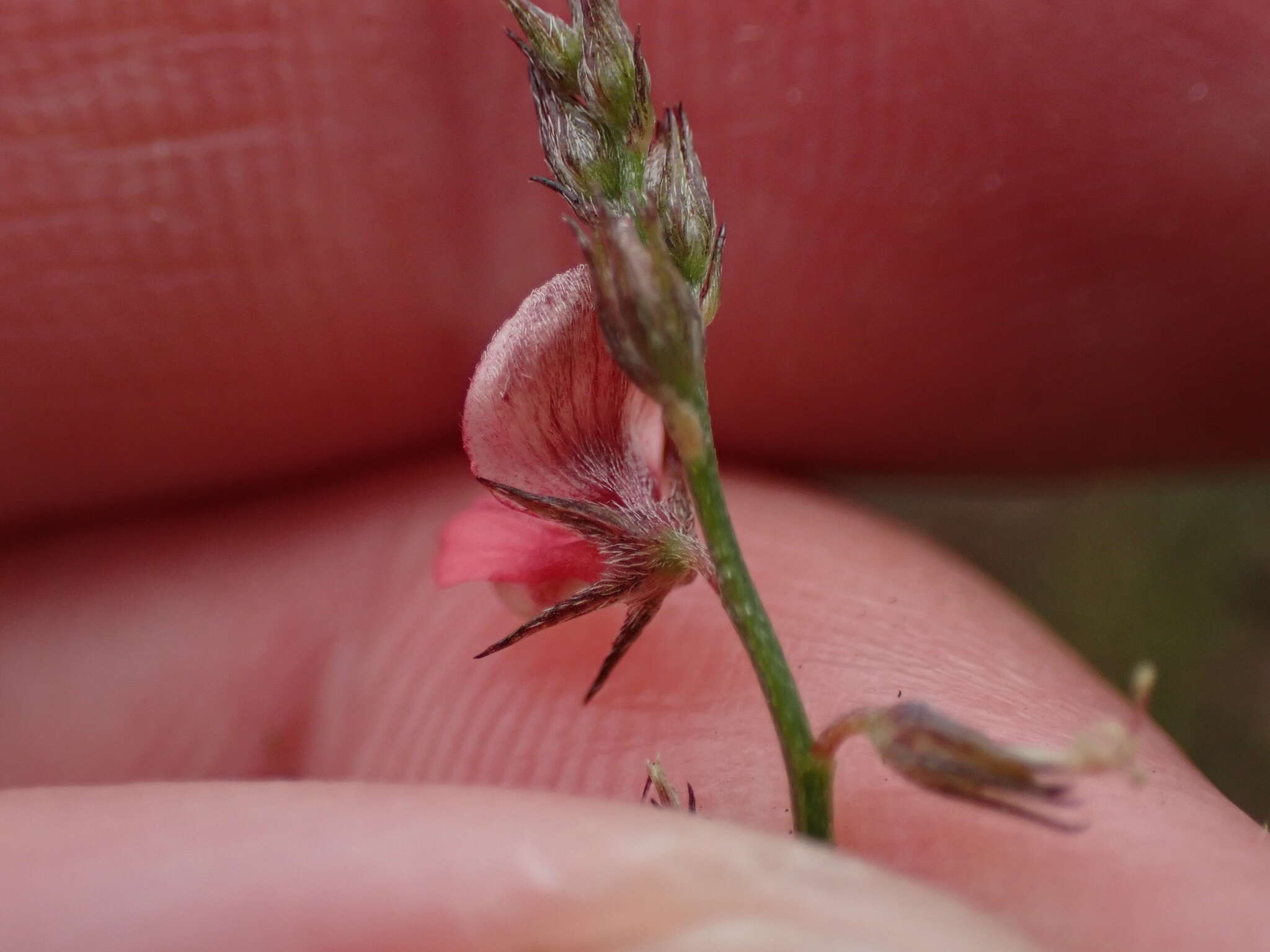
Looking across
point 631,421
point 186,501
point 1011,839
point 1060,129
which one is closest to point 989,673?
point 1011,839

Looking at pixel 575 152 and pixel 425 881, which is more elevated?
pixel 575 152

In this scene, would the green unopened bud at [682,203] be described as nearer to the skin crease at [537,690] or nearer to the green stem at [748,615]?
the green stem at [748,615]

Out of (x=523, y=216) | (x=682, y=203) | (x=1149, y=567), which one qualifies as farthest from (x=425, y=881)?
(x=1149, y=567)

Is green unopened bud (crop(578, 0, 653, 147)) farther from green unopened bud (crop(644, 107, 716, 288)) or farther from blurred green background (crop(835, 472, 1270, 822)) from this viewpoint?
blurred green background (crop(835, 472, 1270, 822))

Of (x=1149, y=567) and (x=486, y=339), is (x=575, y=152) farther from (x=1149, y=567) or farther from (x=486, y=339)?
(x=1149, y=567)

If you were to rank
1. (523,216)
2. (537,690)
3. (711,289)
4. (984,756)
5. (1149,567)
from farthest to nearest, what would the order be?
(1149,567), (523,216), (537,690), (711,289), (984,756)

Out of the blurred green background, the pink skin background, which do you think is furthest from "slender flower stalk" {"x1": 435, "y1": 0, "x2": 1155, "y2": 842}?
the blurred green background

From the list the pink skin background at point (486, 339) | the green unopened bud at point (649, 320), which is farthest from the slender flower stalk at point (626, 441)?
the pink skin background at point (486, 339)
